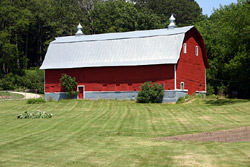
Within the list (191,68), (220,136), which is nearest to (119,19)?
(191,68)

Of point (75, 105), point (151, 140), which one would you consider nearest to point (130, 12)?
point (75, 105)

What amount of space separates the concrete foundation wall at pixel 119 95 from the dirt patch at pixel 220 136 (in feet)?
73.9

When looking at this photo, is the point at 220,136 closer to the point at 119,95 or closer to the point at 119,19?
the point at 119,95

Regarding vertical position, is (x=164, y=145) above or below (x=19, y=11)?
below

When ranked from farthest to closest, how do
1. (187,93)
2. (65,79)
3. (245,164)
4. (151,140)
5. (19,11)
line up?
(19,11)
(65,79)
(187,93)
(151,140)
(245,164)

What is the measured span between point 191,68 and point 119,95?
8376 mm

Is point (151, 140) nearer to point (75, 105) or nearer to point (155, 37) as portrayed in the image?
point (75, 105)

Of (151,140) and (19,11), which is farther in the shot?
(19,11)

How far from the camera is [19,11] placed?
230ft

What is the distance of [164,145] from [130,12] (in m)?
65.8

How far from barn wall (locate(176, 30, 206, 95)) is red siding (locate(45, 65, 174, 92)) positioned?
1502 millimetres

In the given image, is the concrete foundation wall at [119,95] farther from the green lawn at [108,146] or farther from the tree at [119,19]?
the tree at [119,19]

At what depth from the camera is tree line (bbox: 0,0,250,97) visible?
5253cm

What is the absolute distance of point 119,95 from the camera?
44406 mm
